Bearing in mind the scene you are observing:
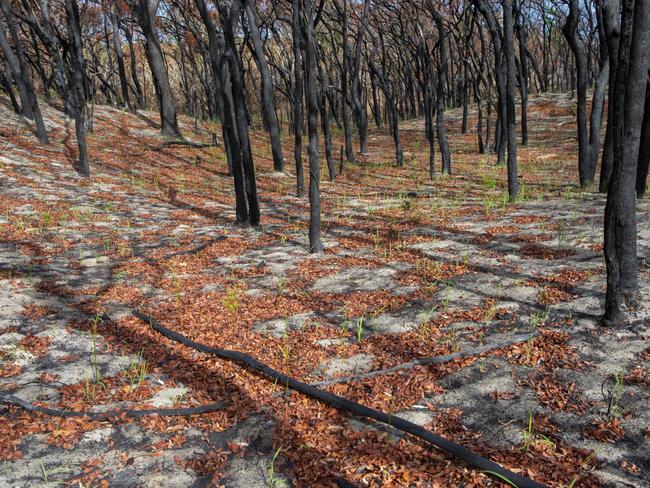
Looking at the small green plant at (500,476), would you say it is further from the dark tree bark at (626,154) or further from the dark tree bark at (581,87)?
the dark tree bark at (581,87)

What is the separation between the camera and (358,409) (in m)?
2.73

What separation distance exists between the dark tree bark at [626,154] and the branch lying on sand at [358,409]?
1852 mm

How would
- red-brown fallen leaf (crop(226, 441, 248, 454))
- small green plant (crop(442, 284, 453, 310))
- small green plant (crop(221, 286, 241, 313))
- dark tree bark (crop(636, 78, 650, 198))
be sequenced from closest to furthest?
1. red-brown fallen leaf (crop(226, 441, 248, 454))
2. small green plant (crop(442, 284, 453, 310))
3. small green plant (crop(221, 286, 241, 313))
4. dark tree bark (crop(636, 78, 650, 198))

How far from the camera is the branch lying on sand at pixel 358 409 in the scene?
2133 mm

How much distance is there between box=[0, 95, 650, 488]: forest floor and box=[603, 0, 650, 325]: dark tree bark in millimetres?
278

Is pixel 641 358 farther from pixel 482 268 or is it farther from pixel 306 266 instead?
pixel 306 266

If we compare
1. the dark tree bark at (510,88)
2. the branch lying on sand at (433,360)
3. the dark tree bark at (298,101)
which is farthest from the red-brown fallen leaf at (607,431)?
the dark tree bark at (510,88)

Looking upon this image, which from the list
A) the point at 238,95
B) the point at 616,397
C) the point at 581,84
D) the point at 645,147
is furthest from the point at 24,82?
the point at 616,397

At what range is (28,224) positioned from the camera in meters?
7.34

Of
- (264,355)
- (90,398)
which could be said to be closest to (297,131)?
(264,355)

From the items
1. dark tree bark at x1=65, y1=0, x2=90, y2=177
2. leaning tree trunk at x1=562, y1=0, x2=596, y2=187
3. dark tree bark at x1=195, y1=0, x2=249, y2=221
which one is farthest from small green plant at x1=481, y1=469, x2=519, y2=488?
dark tree bark at x1=65, y1=0, x2=90, y2=177

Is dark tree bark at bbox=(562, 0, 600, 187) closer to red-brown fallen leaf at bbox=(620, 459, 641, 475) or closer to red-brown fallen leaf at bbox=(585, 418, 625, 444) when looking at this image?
red-brown fallen leaf at bbox=(585, 418, 625, 444)

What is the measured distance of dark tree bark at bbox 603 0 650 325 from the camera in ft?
9.80

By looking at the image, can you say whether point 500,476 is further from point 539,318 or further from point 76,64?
point 76,64
